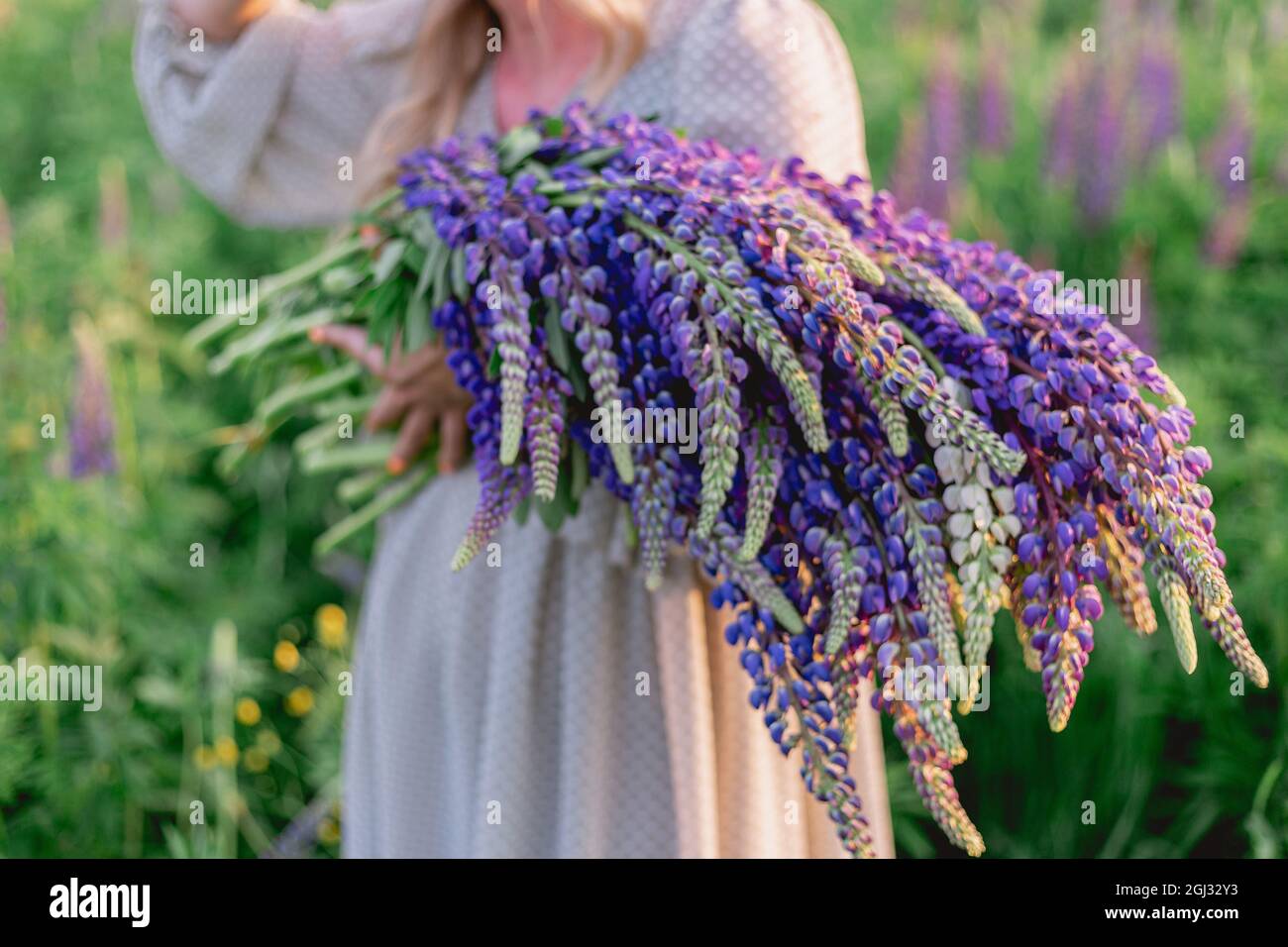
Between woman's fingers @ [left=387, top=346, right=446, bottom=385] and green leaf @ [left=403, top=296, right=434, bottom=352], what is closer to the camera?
green leaf @ [left=403, top=296, right=434, bottom=352]

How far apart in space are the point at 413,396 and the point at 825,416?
0.54 m

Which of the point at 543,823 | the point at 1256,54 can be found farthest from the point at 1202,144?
the point at 543,823

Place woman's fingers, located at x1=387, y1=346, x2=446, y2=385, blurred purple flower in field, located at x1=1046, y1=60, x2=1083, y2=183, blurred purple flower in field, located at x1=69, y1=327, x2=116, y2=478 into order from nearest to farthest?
woman's fingers, located at x1=387, y1=346, x2=446, y2=385, blurred purple flower in field, located at x1=69, y1=327, x2=116, y2=478, blurred purple flower in field, located at x1=1046, y1=60, x2=1083, y2=183

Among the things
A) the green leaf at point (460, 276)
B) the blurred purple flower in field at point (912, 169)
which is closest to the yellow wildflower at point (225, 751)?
the green leaf at point (460, 276)

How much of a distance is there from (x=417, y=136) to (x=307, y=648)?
1.63 metres

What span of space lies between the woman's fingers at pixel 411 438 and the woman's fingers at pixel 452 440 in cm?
2

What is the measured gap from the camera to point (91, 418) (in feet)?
7.25

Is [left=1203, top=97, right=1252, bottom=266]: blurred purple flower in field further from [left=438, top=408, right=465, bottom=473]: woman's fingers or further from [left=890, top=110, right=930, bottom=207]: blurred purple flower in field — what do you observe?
[left=438, top=408, right=465, bottom=473]: woman's fingers

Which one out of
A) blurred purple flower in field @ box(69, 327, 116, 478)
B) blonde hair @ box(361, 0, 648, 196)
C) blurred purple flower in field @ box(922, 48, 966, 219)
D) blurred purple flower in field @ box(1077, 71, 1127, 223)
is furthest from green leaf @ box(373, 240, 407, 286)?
blurred purple flower in field @ box(1077, 71, 1127, 223)

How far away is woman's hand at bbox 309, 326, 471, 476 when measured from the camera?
54.0 inches

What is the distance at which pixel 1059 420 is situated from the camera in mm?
931

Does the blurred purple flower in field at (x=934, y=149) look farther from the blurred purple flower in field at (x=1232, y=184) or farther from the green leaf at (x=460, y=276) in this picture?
the green leaf at (x=460, y=276)

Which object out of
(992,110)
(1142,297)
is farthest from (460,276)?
(992,110)
